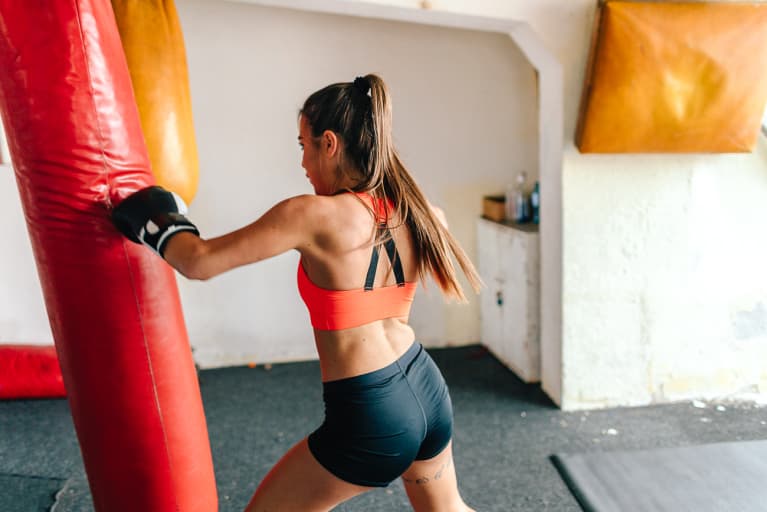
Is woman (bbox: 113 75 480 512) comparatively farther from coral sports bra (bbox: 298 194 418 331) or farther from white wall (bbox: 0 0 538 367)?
white wall (bbox: 0 0 538 367)

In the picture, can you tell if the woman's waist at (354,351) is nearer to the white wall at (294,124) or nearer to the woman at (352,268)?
the woman at (352,268)

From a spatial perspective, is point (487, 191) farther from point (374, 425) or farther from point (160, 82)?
point (374, 425)

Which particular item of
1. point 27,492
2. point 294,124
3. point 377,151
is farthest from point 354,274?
point 294,124

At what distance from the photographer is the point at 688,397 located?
10.4ft

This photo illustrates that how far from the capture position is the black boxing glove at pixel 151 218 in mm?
1336

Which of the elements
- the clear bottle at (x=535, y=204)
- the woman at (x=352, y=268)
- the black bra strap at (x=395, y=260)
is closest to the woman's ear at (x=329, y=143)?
the woman at (x=352, y=268)

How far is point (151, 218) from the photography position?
4.44 ft

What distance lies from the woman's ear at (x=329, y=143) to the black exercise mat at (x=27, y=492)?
74.4 inches

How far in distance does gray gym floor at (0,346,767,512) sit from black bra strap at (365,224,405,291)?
127 centimetres

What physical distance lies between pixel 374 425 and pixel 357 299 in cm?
29

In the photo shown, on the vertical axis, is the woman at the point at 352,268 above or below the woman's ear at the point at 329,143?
below

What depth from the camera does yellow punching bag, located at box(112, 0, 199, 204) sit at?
1.74 meters

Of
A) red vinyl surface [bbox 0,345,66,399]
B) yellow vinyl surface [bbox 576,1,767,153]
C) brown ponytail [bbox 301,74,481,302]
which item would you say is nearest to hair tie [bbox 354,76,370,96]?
brown ponytail [bbox 301,74,481,302]

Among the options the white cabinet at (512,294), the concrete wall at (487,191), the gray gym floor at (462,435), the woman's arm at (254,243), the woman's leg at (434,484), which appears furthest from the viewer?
the white cabinet at (512,294)
